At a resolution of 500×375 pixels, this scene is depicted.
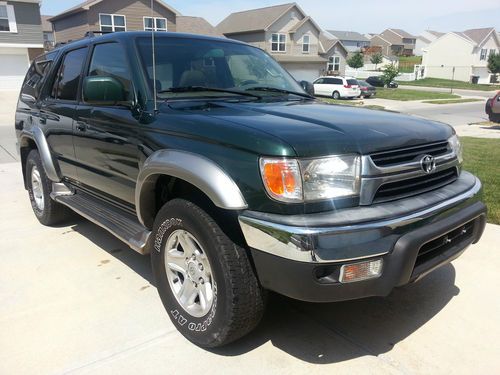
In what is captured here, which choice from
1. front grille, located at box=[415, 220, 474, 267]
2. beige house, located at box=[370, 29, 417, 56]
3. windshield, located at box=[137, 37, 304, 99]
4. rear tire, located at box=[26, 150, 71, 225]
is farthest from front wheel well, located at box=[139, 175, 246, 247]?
beige house, located at box=[370, 29, 417, 56]

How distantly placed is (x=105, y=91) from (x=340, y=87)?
28.9m

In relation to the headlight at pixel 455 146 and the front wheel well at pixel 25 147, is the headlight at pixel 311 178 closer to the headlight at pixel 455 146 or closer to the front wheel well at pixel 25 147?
the headlight at pixel 455 146

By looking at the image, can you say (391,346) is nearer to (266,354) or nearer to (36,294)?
(266,354)

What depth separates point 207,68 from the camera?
3.63m

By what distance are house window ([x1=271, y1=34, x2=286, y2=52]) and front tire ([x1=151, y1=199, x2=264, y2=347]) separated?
40633 mm

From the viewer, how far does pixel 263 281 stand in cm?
243

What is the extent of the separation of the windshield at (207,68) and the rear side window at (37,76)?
1965 millimetres

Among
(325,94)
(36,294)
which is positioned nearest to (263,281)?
(36,294)

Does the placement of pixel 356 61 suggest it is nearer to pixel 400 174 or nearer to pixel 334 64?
pixel 334 64

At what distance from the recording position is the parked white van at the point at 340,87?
3044 cm

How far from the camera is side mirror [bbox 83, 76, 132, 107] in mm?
3156

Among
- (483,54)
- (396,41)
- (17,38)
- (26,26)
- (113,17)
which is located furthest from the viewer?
(396,41)

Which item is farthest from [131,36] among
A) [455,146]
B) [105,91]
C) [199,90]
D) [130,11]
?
[130,11]

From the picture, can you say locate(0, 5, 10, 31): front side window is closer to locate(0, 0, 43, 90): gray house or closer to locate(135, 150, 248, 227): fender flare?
locate(0, 0, 43, 90): gray house
